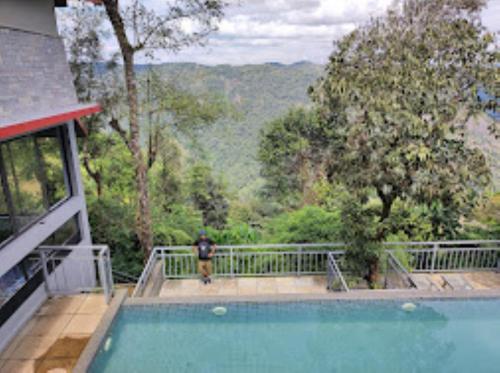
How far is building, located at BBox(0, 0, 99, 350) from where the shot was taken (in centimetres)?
590

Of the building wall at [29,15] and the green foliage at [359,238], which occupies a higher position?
the building wall at [29,15]

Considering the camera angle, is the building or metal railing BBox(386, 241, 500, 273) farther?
metal railing BBox(386, 241, 500, 273)

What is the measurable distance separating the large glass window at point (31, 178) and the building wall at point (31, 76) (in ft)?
2.07

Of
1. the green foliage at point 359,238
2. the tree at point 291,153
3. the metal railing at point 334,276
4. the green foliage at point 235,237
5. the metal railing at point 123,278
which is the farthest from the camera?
the tree at point 291,153

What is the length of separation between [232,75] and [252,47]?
11.1m

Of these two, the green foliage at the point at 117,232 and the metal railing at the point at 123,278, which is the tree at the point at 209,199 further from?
the metal railing at the point at 123,278

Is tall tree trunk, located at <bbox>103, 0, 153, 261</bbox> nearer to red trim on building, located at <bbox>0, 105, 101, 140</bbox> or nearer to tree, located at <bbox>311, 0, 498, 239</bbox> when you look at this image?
red trim on building, located at <bbox>0, 105, 101, 140</bbox>

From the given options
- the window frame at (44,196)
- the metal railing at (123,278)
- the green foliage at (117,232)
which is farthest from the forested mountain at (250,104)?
the window frame at (44,196)

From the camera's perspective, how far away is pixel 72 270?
8094 mm

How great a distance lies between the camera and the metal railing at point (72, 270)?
21.8ft

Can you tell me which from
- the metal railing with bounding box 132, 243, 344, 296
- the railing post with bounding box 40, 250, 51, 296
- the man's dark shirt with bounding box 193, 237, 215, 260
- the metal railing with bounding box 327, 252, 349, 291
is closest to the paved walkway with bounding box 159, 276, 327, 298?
the metal railing with bounding box 132, 243, 344, 296

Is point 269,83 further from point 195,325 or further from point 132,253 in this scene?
point 195,325

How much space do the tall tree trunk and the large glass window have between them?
7.96 ft

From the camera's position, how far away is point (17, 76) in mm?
6102
